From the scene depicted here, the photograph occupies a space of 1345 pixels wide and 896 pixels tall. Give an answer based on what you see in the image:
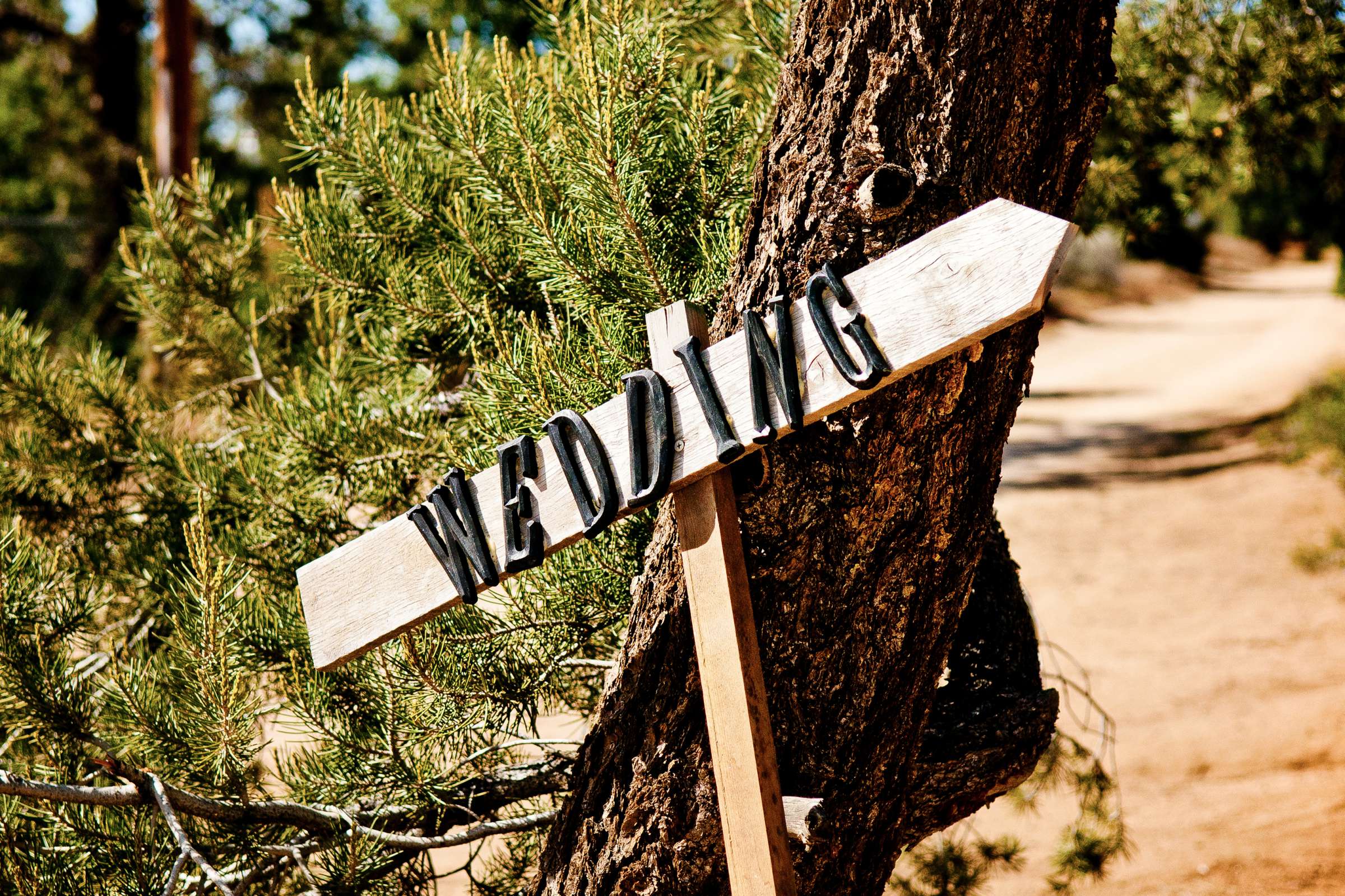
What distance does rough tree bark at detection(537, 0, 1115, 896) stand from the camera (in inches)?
47.1

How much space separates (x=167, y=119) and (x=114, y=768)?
4.78m

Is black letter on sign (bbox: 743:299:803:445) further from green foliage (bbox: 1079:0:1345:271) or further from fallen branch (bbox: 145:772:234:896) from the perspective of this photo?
green foliage (bbox: 1079:0:1345:271)

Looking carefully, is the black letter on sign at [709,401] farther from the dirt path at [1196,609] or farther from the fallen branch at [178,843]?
the dirt path at [1196,609]

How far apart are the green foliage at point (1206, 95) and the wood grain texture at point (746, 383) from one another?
163 centimetres

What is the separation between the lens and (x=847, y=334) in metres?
1.07

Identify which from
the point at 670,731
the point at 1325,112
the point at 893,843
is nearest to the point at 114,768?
the point at 670,731

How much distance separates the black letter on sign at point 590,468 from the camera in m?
1.19

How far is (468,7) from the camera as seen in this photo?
6230 millimetres

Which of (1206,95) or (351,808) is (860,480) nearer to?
(351,808)

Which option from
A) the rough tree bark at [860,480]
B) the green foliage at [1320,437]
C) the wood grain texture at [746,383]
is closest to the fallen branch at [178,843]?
the wood grain texture at [746,383]

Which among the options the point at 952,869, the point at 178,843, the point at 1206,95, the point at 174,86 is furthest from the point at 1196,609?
the point at 174,86

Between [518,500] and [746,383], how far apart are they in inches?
13.1

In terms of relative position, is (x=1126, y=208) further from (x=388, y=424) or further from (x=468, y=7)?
(x=468, y=7)

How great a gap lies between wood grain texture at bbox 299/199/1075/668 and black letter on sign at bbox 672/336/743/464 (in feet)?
0.03
